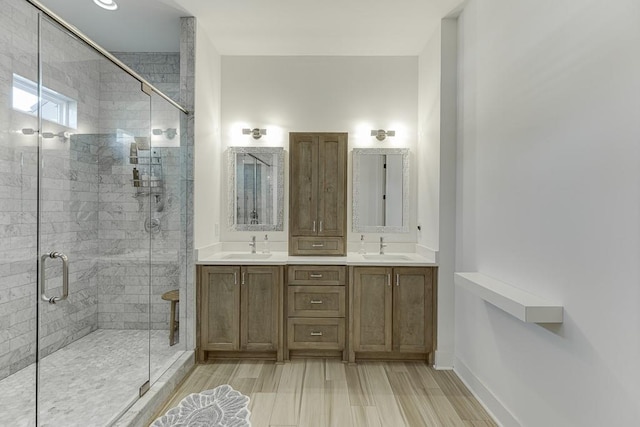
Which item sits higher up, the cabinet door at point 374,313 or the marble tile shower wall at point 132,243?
the marble tile shower wall at point 132,243

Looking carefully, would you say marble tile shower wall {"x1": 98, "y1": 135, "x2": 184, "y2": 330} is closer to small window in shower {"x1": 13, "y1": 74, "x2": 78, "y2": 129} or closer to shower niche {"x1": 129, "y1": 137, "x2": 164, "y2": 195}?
shower niche {"x1": 129, "y1": 137, "x2": 164, "y2": 195}

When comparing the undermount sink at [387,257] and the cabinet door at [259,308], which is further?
the undermount sink at [387,257]

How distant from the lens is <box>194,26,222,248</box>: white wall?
3.00 m

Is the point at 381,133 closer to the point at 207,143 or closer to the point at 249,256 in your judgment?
the point at 207,143

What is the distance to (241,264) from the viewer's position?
9.85 feet

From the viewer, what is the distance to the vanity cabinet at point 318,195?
11.0 feet

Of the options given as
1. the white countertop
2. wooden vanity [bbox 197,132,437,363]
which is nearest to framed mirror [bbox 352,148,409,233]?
the white countertop

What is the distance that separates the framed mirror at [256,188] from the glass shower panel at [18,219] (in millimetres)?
1919

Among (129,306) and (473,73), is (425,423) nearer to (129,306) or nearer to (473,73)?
(129,306)

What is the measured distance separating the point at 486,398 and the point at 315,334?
4.51 feet

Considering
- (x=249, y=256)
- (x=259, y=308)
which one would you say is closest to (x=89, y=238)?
(x=259, y=308)

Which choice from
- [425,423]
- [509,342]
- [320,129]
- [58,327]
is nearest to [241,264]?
[58,327]

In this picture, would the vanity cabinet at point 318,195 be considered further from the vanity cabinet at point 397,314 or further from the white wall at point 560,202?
the white wall at point 560,202

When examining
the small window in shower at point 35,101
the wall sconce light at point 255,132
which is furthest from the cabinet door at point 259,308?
the small window in shower at point 35,101
